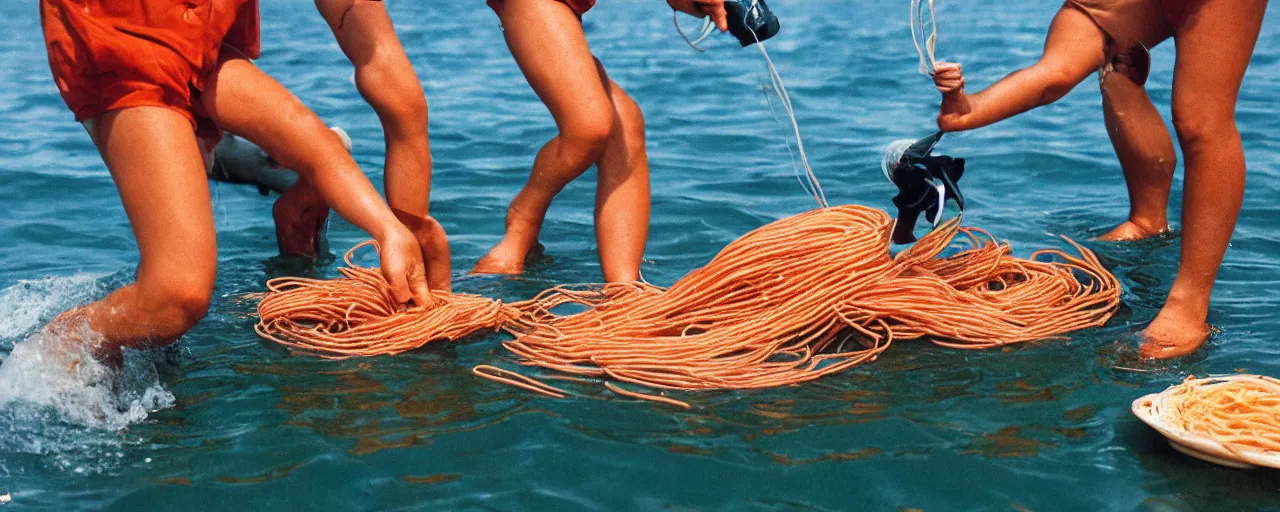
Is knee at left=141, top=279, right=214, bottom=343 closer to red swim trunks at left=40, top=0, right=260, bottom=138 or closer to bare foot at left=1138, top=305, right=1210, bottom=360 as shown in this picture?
red swim trunks at left=40, top=0, right=260, bottom=138

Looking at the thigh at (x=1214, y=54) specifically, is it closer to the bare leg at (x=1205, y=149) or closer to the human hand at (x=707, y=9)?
the bare leg at (x=1205, y=149)

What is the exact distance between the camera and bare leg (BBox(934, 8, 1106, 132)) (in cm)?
433

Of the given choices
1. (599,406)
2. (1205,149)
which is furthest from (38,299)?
(1205,149)

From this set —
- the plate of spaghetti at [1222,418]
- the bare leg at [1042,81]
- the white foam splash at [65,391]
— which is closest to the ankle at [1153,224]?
the bare leg at [1042,81]

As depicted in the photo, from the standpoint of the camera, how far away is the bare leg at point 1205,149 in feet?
12.9

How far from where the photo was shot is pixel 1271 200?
6.83 m

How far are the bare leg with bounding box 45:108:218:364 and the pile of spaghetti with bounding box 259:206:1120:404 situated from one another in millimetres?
647

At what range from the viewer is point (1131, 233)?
5918 mm

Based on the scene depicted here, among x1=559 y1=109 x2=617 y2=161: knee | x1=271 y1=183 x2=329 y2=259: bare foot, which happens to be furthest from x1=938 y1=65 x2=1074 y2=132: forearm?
x1=271 y1=183 x2=329 y2=259: bare foot

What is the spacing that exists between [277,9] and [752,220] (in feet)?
40.2

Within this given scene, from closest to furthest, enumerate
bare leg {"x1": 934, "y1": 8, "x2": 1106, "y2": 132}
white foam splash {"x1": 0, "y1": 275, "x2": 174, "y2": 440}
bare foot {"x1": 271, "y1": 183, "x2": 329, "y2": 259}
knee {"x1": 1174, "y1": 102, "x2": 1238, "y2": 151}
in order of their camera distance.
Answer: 1. white foam splash {"x1": 0, "y1": 275, "x2": 174, "y2": 440}
2. knee {"x1": 1174, "y1": 102, "x2": 1238, "y2": 151}
3. bare leg {"x1": 934, "y1": 8, "x2": 1106, "y2": 132}
4. bare foot {"x1": 271, "y1": 183, "x2": 329, "y2": 259}

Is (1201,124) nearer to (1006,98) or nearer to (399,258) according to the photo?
(1006,98)

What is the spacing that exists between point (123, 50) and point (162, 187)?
41 cm

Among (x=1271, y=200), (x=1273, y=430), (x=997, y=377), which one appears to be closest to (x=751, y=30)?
(x=997, y=377)
